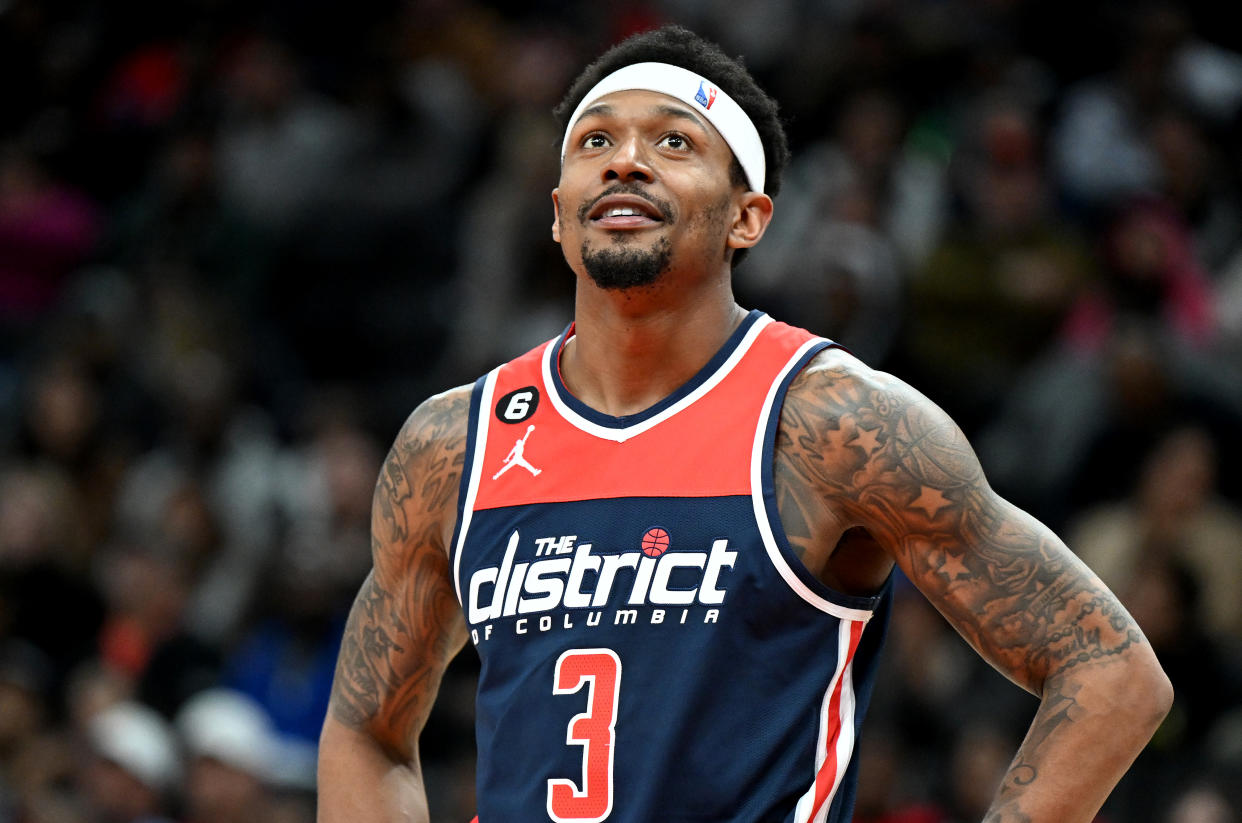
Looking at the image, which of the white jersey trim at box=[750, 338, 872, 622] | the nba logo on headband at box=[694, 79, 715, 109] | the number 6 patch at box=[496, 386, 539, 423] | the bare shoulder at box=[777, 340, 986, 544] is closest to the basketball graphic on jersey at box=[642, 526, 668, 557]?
the white jersey trim at box=[750, 338, 872, 622]

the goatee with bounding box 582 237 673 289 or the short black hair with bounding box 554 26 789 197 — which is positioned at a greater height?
the short black hair with bounding box 554 26 789 197

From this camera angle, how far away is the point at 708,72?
4.42 m

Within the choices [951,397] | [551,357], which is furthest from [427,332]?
[551,357]

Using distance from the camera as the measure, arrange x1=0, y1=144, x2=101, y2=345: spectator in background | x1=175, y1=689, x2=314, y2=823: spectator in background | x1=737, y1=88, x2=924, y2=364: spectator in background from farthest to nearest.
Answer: x1=0, y1=144, x2=101, y2=345: spectator in background
x1=737, y1=88, x2=924, y2=364: spectator in background
x1=175, y1=689, x2=314, y2=823: spectator in background

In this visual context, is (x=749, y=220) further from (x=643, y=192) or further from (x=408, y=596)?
(x=408, y=596)

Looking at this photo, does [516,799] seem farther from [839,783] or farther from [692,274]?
[692,274]

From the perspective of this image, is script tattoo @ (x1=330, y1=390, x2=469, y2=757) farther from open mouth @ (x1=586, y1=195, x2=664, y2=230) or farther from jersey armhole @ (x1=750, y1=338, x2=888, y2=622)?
jersey armhole @ (x1=750, y1=338, x2=888, y2=622)

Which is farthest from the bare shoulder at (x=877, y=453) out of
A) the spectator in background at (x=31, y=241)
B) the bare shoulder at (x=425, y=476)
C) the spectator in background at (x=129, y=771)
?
the spectator in background at (x=31, y=241)

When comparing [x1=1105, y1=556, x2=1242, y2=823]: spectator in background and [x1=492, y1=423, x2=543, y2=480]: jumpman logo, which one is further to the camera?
[x1=1105, y1=556, x2=1242, y2=823]: spectator in background

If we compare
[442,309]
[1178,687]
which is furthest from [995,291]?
[442,309]

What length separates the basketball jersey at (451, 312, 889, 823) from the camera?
3773 mm

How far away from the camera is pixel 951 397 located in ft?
30.2

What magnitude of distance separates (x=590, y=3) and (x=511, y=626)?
891 centimetres

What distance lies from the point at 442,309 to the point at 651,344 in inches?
279
